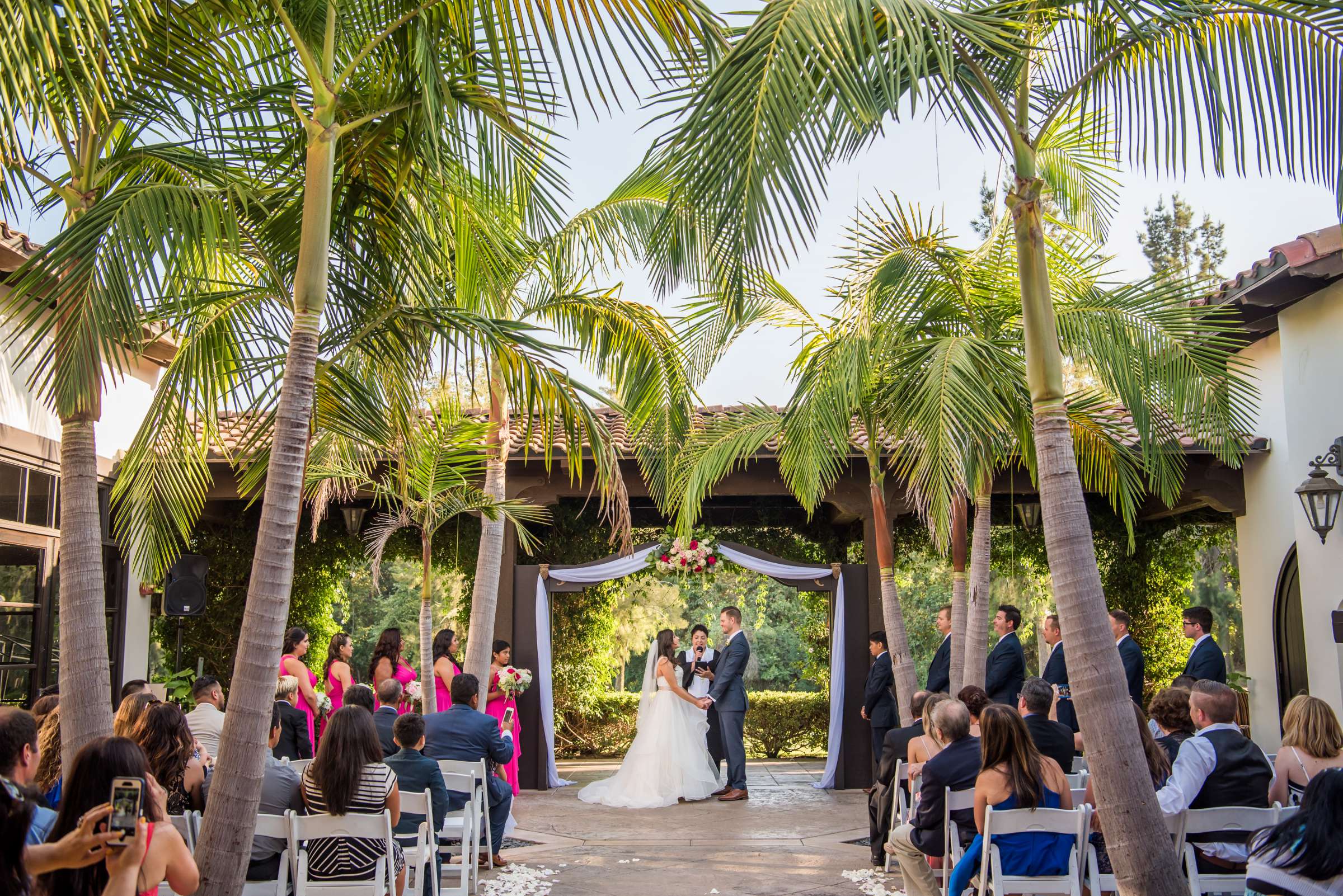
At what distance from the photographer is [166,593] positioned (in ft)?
35.8

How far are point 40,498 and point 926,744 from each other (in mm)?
7819

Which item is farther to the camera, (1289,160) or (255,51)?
(255,51)

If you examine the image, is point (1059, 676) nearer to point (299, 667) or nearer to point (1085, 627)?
point (1085, 627)

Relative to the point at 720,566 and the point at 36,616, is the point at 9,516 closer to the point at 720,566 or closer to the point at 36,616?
the point at 36,616

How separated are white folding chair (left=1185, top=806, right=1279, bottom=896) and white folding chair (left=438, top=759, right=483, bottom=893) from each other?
12.1 feet

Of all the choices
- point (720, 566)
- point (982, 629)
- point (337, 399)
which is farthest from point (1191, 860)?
point (720, 566)

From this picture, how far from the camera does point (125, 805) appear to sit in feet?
8.68

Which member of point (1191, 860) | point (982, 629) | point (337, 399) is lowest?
point (1191, 860)

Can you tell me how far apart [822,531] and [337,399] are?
30.2 ft

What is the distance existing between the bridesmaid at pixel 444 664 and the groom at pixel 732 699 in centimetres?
258

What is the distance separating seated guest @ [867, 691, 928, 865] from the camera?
7000 mm

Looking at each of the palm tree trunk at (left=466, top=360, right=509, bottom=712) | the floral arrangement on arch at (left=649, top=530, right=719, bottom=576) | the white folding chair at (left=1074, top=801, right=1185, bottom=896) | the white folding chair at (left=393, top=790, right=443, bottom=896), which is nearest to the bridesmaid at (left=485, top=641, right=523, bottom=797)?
the palm tree trunk at (left=466, top=360, right=509, bottom=712)

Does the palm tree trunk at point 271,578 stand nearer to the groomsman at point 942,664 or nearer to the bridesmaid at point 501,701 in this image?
the bridesmaid at point 501,701

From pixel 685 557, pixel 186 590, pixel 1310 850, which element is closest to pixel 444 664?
pixel 685 557
